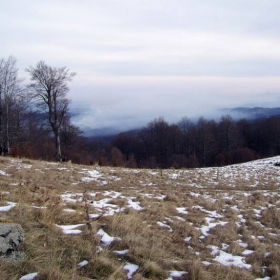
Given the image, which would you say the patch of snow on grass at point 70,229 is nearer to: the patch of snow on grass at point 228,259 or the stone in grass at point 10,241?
the stone in grass at point 10,241

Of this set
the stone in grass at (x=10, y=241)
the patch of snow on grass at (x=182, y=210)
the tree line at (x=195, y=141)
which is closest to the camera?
the stone in grass at (x=10, y=241)

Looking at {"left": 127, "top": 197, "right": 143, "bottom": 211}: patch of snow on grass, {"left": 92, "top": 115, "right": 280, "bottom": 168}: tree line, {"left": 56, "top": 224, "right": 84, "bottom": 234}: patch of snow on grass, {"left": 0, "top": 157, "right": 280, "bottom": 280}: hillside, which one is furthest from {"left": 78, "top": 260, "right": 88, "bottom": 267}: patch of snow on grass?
{"left": 92, "top": 115, "right": 280, "bottom": 168}: tree line

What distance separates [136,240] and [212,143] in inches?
2635

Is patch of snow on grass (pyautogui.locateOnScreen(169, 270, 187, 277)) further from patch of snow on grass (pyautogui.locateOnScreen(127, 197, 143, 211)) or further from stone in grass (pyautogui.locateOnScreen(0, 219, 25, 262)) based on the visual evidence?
patch of snow on grass (pyautogui.locateOnScreen(127, 197, 143, 211))

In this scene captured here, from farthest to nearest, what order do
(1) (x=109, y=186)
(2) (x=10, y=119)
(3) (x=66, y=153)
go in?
(3) (x=66, y=153) → (2) (x=10, y=119) → (1) (x=109, y=186)

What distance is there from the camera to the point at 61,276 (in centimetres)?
329

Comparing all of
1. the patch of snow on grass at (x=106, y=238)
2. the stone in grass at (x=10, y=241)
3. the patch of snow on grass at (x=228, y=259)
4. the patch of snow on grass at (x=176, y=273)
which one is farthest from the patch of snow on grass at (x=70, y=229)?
the patch of snow on grass at (x=228, y=259)

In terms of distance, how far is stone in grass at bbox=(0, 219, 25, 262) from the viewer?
3501 millimetres

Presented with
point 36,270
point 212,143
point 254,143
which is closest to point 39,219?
point 36,270

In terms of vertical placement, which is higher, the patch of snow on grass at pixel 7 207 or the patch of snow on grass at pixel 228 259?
the patch of snow on grass at pixel 7 207

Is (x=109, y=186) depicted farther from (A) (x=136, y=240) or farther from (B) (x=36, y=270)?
(B) (x=36, y=270)

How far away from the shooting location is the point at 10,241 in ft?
12.0

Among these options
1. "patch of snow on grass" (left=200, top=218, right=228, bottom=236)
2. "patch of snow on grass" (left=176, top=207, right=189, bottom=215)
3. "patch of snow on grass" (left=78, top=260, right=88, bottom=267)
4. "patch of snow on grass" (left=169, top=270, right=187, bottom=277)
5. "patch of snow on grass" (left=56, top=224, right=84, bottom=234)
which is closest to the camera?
"patch of snow on grass" (left=78, top=260, right=88, bottom=267)

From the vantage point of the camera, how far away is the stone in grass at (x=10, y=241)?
3501mm
